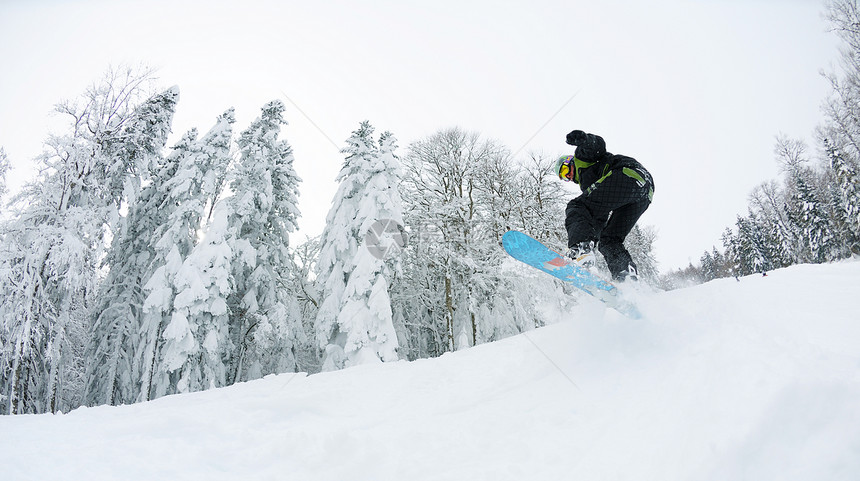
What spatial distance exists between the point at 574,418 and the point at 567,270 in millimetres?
1809

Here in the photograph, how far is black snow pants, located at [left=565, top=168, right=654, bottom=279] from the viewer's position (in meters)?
4.05

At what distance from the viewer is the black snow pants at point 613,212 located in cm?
405

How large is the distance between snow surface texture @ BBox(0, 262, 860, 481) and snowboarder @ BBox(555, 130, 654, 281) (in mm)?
597

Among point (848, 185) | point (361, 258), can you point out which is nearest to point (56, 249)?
point (361, 258)

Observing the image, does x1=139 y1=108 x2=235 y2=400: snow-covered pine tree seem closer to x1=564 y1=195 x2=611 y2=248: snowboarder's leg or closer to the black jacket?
x1=564 y1=195 x2=611 y2=248: snowboarder's leg

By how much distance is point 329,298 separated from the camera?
13609mm

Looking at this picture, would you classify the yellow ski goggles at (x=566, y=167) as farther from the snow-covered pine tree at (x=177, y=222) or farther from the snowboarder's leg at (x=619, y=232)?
the snow-covered pine tree at (x=177, y=222)

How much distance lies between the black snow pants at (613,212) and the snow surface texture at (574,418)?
60 cm

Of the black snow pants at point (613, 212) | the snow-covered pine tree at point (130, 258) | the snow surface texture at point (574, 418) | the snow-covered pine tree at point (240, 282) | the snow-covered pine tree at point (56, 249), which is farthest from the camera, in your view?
the snow-covered pine tree at point (130, 258)

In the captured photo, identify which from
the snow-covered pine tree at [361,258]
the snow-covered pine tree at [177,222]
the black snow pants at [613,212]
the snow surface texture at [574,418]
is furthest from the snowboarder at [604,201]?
the snow-covered pine tree at [177,222]

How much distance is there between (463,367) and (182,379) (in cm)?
1187

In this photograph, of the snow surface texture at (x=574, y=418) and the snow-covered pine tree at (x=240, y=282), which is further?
the snow-covered pine tree at (x=240, y=282)

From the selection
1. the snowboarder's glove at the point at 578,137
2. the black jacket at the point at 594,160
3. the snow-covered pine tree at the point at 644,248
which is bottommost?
the black jacket at the point at 594,160

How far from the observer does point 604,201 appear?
4129mm
